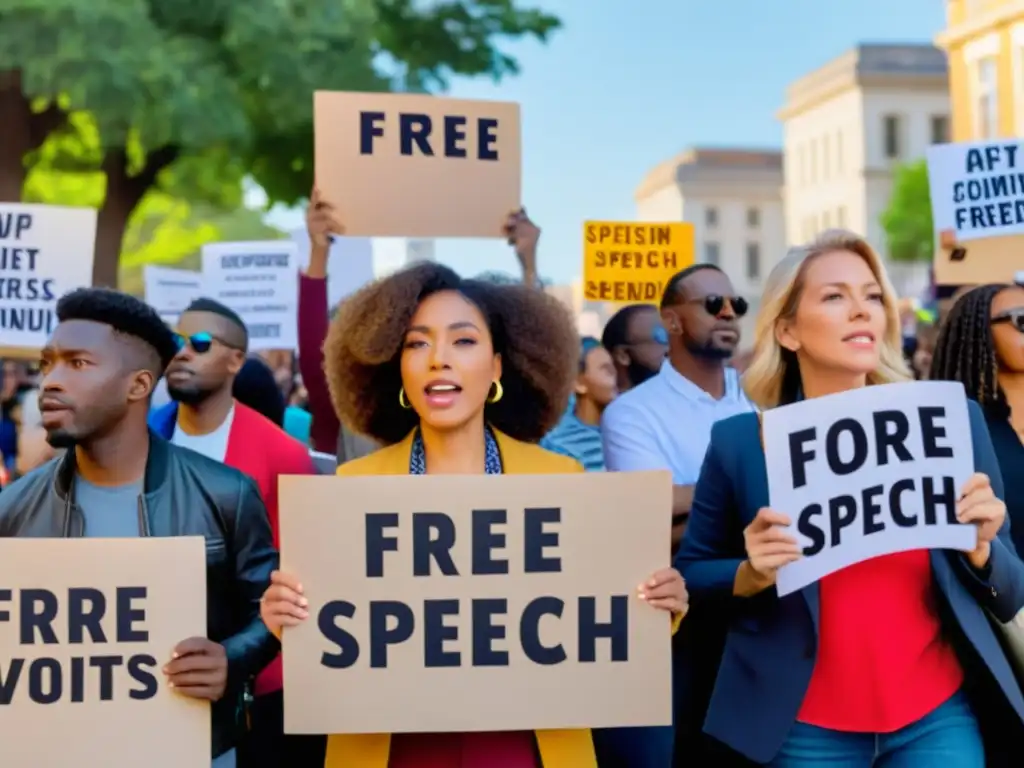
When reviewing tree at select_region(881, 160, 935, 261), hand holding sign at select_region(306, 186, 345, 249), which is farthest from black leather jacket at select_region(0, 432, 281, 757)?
tree at select_region(881, 160, 935, 261)

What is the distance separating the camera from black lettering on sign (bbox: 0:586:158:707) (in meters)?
3.28

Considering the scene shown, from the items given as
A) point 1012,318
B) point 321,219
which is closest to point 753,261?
point 321,219

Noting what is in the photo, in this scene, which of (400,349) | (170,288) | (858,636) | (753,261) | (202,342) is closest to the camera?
(858,636)

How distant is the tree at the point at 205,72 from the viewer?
1786cm

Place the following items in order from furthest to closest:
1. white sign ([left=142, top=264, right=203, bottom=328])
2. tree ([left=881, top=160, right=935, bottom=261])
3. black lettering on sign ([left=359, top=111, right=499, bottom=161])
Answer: tree ([left=881, top=160, right=935, bottom=261])
white sign ([left=142, top=264, right=203, bottom=328])
black lettering on sign ([left=359, top=111, right=499, bottom=161])

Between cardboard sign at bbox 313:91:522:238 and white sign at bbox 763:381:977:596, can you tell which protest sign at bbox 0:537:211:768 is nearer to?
white sign at bbox 763:381:977:596

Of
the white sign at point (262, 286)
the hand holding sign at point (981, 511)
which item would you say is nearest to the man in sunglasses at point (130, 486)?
the hand holding sign at point (981, 511)

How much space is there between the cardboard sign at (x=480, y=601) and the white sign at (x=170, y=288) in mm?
8058

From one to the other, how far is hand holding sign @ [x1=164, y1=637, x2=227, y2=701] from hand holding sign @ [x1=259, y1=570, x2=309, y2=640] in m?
0.13

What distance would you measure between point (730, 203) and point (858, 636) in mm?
95103

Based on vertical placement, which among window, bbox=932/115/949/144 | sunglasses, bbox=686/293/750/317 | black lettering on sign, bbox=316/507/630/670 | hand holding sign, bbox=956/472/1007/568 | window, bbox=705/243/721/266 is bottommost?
black lettering on sign, bbox=316/507/630/670

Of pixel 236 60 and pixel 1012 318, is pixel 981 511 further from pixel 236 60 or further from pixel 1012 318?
pixel 236 60

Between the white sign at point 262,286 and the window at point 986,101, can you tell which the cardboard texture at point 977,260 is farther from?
the window at point 986,101

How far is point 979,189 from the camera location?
23.8ft
